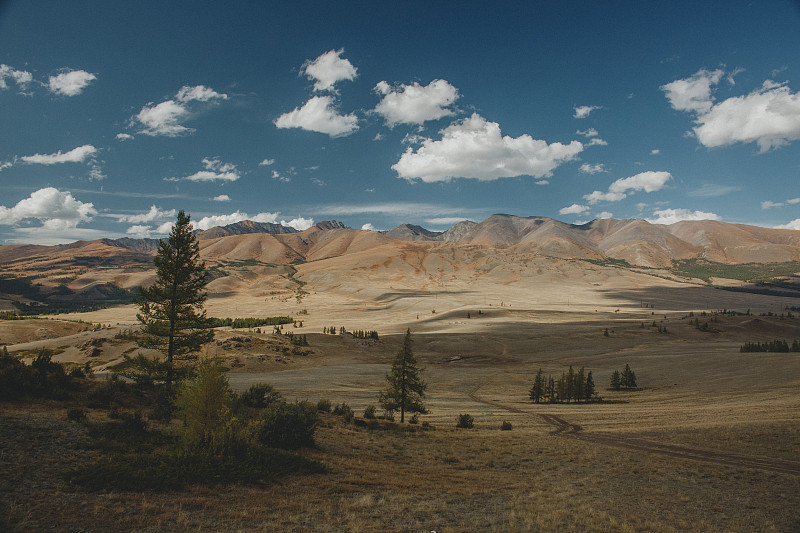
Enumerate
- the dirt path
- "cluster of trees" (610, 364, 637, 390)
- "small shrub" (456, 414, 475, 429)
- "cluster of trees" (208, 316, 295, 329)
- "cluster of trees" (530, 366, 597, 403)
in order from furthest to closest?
"cluster of trees" (208, 316, 295, 329) → "cluster of trees" (610, 364, 637, 390) → "cluster of trees" (530, 366, 597, 403) → "small shrub" (456, 414, 475, 429) → the dirt path

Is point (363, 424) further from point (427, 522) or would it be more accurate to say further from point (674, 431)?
point (674, 431)

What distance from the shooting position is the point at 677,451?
20.1m

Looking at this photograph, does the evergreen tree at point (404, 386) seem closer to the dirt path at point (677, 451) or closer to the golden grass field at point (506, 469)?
the golden grass field at point (506, 469)

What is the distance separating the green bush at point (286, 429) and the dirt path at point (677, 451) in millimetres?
17221

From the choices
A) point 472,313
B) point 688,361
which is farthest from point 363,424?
point 472,313

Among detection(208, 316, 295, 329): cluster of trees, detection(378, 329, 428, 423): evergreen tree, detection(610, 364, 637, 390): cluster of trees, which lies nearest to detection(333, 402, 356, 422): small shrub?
detection(378, 329, 428, 423): evergreen tree

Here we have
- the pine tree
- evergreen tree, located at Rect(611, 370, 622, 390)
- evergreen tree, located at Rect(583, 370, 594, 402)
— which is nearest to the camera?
the pine tree

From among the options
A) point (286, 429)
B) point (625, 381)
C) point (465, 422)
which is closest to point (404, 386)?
point (465, 422)

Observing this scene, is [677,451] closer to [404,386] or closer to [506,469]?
[506,469]

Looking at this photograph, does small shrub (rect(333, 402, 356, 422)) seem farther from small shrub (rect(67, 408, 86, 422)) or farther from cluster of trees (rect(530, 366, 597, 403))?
cluster of trees (rect(530, 366, 597, 403))

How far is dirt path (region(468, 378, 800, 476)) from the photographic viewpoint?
672 inches

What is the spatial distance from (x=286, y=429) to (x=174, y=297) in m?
15.3

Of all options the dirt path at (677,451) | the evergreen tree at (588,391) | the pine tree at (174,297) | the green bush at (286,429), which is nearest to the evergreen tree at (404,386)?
the dirt path at (677,451)

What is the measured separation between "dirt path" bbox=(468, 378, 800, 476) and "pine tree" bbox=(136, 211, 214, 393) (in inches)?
1077
